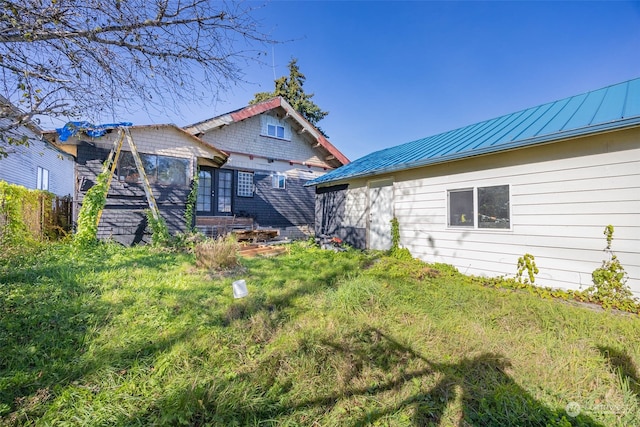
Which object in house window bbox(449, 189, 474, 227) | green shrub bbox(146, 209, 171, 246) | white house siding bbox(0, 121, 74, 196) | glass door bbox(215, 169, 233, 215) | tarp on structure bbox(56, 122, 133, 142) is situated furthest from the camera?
glass door bbox(215, 169, 233, 215)

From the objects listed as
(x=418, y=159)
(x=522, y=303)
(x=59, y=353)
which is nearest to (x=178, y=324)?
(x=59, y=353)

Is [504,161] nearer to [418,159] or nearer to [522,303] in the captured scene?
[418,159]

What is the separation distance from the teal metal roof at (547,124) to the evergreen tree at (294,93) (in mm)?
17560

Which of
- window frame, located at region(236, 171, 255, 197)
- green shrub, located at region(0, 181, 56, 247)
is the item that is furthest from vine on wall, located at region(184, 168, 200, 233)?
green shrub, located at region(0, 181, 56, 247)

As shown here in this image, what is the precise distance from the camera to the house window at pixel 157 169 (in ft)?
26.9

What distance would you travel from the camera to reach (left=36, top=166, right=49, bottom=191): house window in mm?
14016

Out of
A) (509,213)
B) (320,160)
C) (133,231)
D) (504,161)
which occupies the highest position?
(320,160)

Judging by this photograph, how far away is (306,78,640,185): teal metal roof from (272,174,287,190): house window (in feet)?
22.6

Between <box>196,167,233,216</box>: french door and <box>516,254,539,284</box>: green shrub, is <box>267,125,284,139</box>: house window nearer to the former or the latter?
<box>196,167,233,216</box>: french door

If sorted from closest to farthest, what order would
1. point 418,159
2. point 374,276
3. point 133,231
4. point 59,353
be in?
point 59,353 < point 374,276 < point 418,159 < point 133,231

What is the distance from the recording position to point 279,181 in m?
12.8

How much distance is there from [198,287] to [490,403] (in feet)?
13.3

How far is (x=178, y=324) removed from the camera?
3.09 meters

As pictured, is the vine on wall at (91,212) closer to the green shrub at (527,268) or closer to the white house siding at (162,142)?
the white house siding at (162,142)
